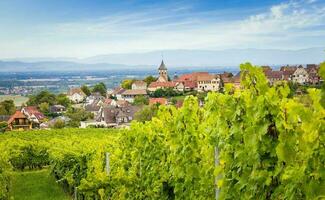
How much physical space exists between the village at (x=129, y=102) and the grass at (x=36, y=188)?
37068mm

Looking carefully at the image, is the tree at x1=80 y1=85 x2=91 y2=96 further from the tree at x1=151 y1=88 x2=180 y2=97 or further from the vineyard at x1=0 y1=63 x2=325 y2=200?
the vineyard at x1=0 y1=63 x2=325 y2=200

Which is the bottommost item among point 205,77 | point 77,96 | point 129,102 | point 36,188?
point 77,96

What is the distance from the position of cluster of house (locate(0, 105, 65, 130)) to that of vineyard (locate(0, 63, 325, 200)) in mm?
71040

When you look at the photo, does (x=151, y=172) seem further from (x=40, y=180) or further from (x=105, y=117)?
(x=105, y=117)

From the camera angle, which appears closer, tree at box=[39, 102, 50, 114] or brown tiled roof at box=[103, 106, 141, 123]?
brown tiled roof at box=[103, 106, 141, 123]

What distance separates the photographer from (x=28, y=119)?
82.2 meters

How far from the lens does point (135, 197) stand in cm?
952

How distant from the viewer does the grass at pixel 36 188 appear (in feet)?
64.3

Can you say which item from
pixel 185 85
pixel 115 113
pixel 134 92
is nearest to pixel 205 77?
pixel 185 85

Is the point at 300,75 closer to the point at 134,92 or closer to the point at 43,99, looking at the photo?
the point at 134,92

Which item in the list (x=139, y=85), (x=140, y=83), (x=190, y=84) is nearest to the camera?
(x=190, y=84)

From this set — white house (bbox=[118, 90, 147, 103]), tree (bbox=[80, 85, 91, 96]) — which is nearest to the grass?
white house (bbox=[118, 90, 147, 103])

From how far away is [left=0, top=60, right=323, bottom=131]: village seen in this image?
79250mm

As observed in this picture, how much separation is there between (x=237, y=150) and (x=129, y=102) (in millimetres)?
114812
